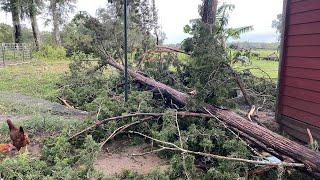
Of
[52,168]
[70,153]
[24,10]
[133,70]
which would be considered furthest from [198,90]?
[24,10]

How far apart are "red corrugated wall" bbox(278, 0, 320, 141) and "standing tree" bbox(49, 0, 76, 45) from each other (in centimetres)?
2791

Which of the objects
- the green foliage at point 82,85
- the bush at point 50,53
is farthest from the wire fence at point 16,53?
the green foliage at point 82,85

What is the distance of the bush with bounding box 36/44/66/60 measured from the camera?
2617cm

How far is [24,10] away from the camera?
27938 millimetres

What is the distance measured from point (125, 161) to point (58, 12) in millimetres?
31679

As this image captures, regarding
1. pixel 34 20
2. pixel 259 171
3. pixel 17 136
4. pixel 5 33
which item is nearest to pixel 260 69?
pixel 259 171

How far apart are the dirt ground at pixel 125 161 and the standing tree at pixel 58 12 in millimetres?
28016

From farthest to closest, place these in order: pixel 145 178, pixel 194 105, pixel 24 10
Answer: pixel 24 10 < pixel 194 105 < pixel 145 178

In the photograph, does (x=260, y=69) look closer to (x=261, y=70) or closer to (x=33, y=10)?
(x=261, y=70)

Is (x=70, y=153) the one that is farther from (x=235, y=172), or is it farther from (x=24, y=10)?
(x=24, y=10)

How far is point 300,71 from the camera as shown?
5.40 meters

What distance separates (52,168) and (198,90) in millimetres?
2133

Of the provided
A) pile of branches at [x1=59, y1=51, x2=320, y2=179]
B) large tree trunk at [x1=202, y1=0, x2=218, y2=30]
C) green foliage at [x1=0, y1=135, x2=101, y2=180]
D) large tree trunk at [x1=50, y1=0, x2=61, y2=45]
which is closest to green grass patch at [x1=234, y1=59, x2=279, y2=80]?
large tree trunk at [x1=202, y1=0, x2=218, y2=30]

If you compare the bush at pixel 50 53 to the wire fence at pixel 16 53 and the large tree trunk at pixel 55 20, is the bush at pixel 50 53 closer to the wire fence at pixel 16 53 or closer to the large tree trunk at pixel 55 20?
the wire fence at pixel 16 53
